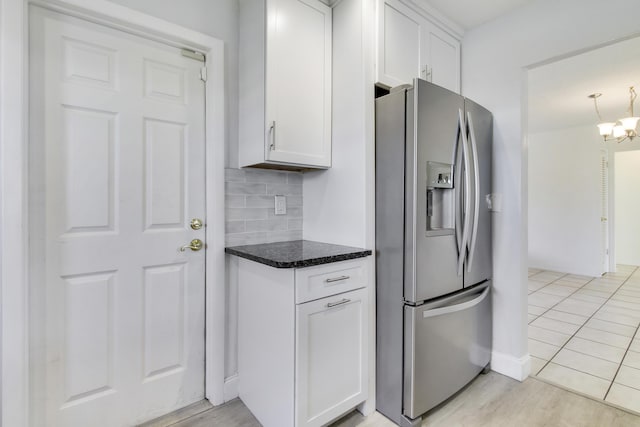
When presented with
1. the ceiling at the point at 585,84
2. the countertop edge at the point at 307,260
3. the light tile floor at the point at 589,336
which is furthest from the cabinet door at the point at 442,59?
the light tile floor at the point at 589,336

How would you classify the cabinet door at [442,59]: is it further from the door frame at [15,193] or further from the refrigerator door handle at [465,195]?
the door frame at [15,193]

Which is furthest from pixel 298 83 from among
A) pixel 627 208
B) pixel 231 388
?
pixel 627 208

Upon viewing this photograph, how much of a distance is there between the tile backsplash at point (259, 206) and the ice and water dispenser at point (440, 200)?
0.90 metres

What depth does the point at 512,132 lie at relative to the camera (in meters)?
2.10

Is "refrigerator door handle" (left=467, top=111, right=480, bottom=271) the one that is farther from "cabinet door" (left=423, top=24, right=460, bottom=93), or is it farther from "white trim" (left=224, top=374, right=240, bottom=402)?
"white trim" (left=224, top=374, right=240, bottom=402)

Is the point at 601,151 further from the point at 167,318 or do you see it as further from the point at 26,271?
the point at 26,271

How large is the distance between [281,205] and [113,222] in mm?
952

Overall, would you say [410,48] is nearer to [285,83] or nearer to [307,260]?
[285,83]

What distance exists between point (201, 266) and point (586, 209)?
19.8ft

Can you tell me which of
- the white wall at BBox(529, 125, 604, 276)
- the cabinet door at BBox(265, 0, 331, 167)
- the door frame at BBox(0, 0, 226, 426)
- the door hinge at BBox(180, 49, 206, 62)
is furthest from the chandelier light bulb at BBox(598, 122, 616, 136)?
the door frame at BBox(0, 0, 226, 426)

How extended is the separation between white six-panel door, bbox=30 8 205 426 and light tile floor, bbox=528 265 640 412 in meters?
2.47

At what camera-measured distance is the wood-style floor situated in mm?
1649

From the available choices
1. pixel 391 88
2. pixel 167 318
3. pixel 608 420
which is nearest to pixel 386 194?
pixel 391 88

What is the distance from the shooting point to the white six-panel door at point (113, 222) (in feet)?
4.58
